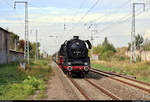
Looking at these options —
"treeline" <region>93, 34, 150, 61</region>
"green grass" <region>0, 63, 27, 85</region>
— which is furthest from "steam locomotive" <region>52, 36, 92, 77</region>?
"treeline" <region>93, 34, 150, 61</region>

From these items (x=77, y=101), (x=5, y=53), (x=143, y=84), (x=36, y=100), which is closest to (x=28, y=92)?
(x=36, y=100)

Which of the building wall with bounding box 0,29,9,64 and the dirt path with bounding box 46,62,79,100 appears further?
the building wall with bounding box 0,29,9,64

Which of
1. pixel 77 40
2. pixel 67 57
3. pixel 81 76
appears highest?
pixel 77 40

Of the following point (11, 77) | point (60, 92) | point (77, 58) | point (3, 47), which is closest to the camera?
point (60, 92)

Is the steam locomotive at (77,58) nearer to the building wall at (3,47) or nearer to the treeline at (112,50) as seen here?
the building wall at (3,47)

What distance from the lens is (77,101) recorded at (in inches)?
393

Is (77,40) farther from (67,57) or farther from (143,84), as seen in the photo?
(143,84)

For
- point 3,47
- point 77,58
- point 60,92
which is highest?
point 3,47

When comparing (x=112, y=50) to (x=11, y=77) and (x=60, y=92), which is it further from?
(x=60, y=92)

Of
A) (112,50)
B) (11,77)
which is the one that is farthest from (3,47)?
(112,50)

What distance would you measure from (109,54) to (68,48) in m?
42.3

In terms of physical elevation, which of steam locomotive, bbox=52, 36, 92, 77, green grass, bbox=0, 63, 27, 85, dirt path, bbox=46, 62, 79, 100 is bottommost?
dirt path, bbox=46, 62, 79, 100

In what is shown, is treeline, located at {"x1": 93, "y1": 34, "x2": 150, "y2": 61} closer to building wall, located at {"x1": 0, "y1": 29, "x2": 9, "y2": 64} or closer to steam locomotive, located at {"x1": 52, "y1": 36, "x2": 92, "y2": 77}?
building wall, located at {"x1": 0, "y1": 29, "x2": 9, "y2": 64}

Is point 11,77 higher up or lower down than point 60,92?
higher up
